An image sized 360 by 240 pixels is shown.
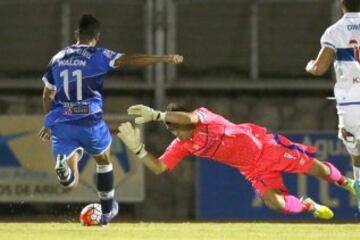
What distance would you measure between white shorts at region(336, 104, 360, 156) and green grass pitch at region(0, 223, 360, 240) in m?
0.79

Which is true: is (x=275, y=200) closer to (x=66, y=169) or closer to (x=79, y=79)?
(x=66, y=169)

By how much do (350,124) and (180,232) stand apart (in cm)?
188

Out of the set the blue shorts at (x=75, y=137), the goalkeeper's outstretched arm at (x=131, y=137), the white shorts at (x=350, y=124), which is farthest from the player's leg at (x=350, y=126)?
the blue shorts at (x=75, y=137)

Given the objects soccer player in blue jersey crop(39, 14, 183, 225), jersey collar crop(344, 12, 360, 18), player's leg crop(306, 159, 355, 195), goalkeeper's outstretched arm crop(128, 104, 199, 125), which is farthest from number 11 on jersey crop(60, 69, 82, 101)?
jersey collar crop(344, 12, 360, 18)

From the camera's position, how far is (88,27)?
10312 millimetres

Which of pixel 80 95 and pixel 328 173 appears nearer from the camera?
pixel 80 95

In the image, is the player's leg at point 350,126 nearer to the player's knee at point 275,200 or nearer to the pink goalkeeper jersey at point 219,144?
the player's knee at point 275,200

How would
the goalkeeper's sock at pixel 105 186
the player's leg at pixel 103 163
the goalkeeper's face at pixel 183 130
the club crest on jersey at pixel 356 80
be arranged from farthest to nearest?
the goalkeeper's sock at pixel 105 186 → the player's leg at pixel 103 163 → the goalkeeper's face at pixel 183 130 → the club crest on jersey at pixel 356 80

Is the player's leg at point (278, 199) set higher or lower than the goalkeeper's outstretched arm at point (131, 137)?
lower

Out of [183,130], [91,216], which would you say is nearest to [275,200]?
[183,130]

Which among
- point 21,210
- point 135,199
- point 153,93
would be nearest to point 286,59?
point 153,93

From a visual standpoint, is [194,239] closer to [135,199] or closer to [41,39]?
[135,199]

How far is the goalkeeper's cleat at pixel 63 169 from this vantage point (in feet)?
33.0

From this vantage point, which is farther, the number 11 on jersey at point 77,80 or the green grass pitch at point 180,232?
the number 11 on jersey at point 77,80
